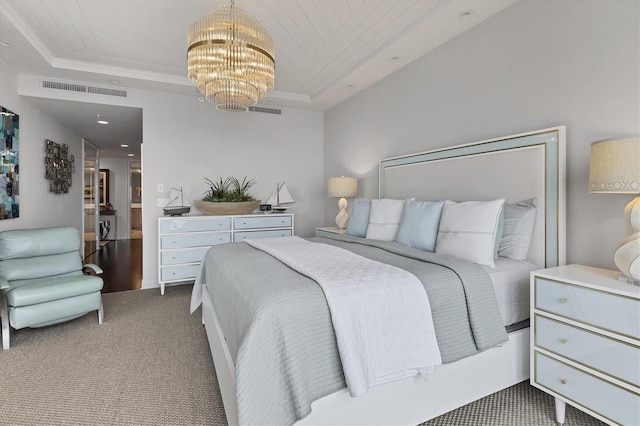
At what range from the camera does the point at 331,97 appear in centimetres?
448

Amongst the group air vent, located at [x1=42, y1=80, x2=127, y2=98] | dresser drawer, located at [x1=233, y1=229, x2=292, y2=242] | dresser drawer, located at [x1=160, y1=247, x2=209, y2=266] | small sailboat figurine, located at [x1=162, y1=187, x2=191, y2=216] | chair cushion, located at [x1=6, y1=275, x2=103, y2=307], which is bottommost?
chair cushion, located at [x1=6, y1=275, x2=103, y2=307]

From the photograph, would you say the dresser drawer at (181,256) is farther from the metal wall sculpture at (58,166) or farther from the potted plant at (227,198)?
the metal wall sculpture at (58,166)

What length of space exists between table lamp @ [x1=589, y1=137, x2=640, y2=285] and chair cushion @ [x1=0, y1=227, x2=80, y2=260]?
435cm

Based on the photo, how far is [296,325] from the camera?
126cm

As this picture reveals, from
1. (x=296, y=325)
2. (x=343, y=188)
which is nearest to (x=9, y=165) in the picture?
(x=343, y=188)

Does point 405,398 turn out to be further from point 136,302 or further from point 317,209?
point 317,209

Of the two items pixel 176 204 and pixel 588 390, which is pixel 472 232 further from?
pixel 176 204

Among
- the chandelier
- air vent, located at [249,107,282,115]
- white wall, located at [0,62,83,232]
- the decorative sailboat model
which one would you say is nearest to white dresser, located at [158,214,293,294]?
the decorative sailboat model

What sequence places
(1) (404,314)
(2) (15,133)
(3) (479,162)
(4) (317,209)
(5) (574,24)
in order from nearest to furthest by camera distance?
(1) (404,314) → (5) (574,24) → (3) (479,162) → (2) (15,133) → (4) (317,209)

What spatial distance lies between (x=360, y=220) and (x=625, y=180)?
208 centimetres

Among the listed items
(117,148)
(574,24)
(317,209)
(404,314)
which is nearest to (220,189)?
(317,209)

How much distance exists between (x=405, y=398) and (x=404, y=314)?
423mm

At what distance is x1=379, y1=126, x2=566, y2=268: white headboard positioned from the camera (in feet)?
6.74

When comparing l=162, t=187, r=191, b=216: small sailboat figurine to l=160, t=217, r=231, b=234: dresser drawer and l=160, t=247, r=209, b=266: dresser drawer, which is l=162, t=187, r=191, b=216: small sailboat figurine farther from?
l=160, t=247, r=209, b=266: dresser drawer
